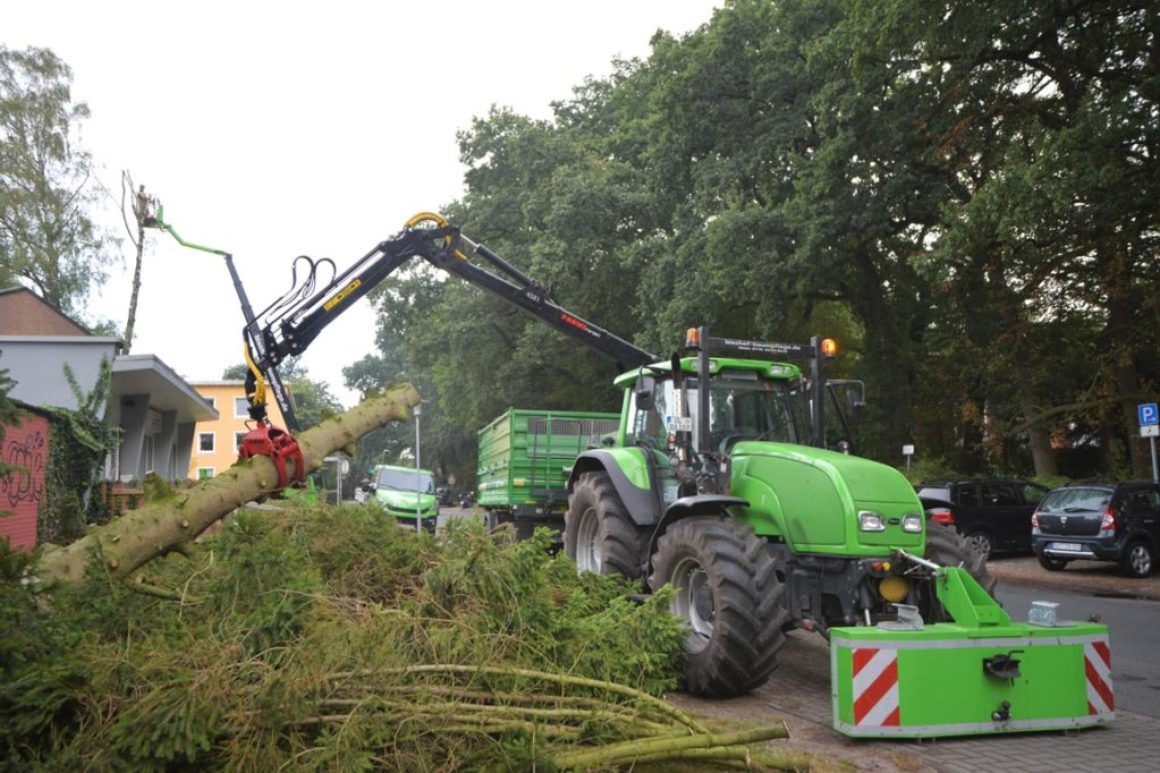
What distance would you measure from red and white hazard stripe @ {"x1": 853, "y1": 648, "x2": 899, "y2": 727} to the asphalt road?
2195 mm

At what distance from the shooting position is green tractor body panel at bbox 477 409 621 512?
14.6 m

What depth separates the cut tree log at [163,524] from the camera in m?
5.35

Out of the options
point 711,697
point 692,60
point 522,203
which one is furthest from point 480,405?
point 711,697

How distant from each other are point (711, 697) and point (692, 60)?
19364mm

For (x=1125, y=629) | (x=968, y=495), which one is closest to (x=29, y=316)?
(x=968, y=495)

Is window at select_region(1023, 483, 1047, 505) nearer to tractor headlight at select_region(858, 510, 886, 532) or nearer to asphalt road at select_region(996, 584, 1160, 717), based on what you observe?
asphalt road at select_region(996, 584, 1160, 717)

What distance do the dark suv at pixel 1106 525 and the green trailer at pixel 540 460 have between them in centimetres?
784

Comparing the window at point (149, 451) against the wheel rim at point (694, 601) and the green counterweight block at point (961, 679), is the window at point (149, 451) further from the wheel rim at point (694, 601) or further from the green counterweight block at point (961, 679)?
the green counterweight block at point (961, 679)

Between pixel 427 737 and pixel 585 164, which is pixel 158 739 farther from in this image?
pixel 585 164

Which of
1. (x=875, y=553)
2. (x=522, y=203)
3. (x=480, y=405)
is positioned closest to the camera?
(x=875, y=553)

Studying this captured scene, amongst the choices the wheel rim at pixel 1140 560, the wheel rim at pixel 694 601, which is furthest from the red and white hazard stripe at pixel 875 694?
the wheel rim at pixel 1140 560

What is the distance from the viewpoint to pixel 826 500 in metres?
6.68

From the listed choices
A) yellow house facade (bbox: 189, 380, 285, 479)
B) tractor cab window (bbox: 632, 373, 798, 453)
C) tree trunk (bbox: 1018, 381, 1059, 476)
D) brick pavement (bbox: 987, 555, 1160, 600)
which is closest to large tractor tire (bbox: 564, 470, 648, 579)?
tractor cab window (bbox: 632, 373, 798, 453)

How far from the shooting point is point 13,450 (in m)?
12.5
